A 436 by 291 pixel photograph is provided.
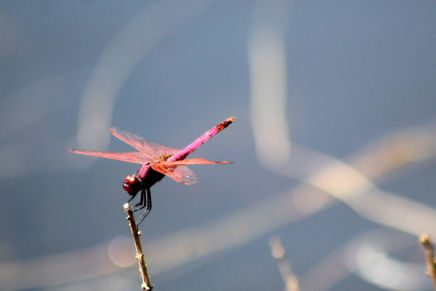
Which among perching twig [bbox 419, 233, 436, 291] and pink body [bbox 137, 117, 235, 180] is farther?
pink body [bbox 137, 117, 235, 180]

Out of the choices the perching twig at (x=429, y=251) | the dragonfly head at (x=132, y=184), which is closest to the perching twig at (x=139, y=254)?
the dragonfly head at (x=132, y=184)

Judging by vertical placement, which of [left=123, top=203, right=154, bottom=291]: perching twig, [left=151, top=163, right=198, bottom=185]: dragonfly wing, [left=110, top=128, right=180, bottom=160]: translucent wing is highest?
[left=110, top=128, right=180, bottom=160]: translucent wing

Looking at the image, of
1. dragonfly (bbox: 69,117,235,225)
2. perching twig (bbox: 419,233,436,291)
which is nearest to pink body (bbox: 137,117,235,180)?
dragonfly (bbox: 69,117,235,225)

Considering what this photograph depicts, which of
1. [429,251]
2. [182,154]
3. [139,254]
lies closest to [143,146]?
[182,154]

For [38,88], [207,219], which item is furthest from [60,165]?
[207,219]

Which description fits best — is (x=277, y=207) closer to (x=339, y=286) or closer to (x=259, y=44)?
(x=339, y=286)

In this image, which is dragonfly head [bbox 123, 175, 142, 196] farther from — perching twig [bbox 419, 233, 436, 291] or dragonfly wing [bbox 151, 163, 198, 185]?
perching twig [bbox 419, 233, 436, 291]
